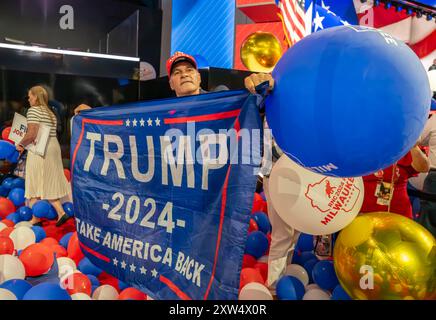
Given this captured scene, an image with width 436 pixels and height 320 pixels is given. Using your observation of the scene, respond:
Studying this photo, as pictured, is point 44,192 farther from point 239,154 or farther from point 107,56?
point 239,154

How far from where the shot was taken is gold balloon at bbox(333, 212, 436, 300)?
2314 millimetres

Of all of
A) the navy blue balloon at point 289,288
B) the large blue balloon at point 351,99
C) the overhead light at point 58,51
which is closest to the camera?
the large blue balloon at point 351,99

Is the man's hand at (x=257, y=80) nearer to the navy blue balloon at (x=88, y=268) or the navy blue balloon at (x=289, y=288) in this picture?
the navy blue balloon at (x=289, y=288)

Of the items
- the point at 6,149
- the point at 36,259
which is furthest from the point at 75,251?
the point at 6,149

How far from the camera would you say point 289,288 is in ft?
9.46

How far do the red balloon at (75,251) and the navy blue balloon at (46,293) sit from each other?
3.20 feet

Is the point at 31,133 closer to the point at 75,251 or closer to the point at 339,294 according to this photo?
the point at 75,251

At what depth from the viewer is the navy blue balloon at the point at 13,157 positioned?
6004mm

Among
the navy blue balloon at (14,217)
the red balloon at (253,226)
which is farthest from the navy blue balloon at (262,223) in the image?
the navy blue balloon at (14,217)

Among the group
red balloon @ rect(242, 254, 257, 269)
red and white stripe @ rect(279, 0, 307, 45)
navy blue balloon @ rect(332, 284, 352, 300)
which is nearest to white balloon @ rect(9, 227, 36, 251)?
red balloon @ rect(242, 254, 257, 269)

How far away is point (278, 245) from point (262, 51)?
3975 mm

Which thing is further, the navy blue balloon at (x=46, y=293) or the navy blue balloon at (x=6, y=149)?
the navy blue balloon at (x=6, y=149)

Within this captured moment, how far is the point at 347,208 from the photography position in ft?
8.77
